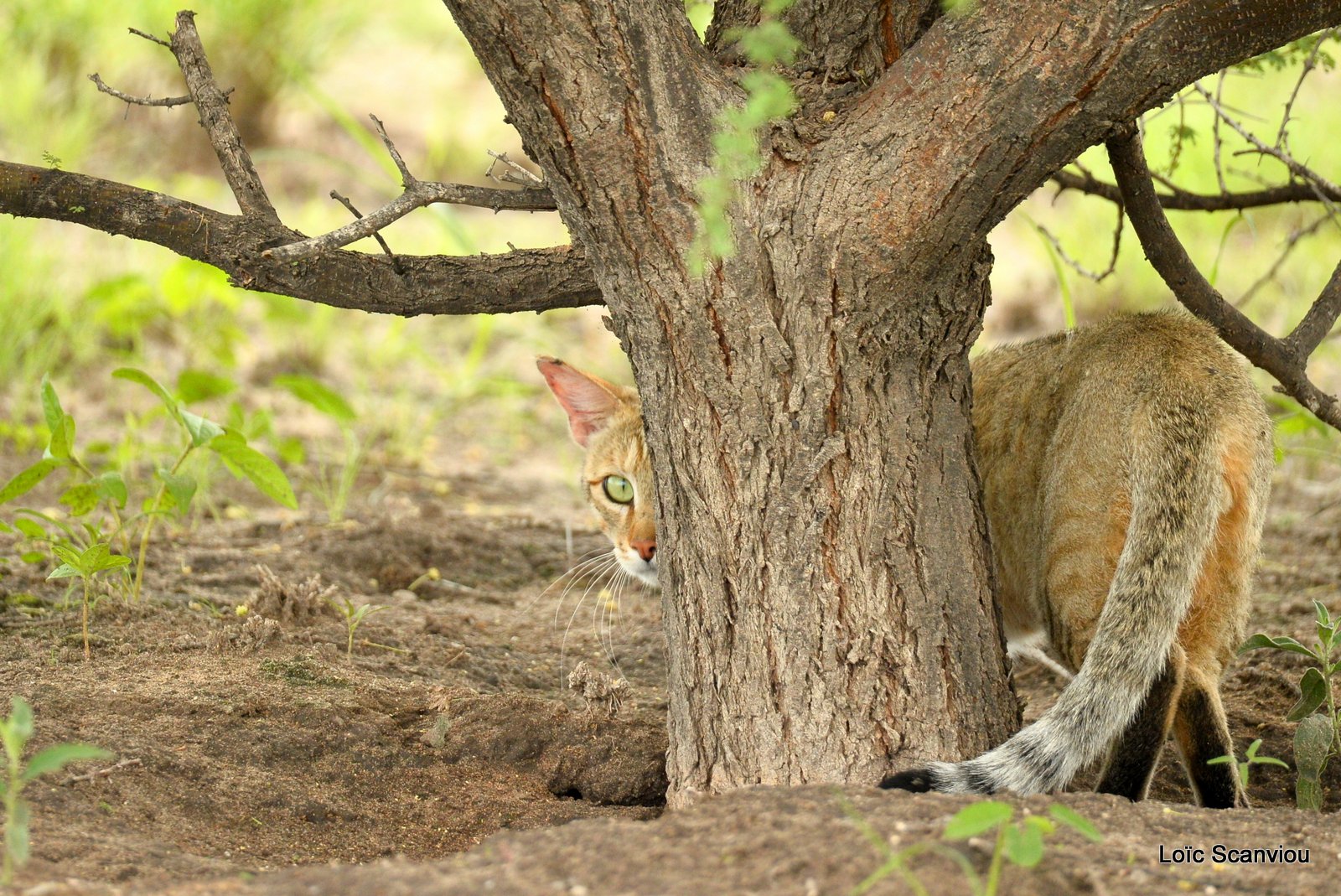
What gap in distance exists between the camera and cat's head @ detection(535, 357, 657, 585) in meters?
3.62

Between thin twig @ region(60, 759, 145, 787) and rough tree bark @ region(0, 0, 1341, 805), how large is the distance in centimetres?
100

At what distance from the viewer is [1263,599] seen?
14.4 ft

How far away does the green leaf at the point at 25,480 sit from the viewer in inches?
122

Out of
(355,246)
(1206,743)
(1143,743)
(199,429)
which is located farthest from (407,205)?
(355,246)

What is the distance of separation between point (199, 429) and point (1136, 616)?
2.31m

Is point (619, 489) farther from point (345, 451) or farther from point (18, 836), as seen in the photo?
point (345, 451)

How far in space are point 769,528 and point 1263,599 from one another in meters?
2.75

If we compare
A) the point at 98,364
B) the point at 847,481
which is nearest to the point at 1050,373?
the point at 847,481

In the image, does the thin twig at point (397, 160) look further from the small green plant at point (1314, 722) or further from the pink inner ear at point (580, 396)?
the small green plant at point (1314, 722)

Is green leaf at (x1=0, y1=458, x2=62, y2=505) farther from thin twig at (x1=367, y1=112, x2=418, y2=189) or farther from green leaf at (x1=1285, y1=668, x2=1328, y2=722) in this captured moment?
green leaf at (x1=1285, y1=668, x2=1328, y2=722)

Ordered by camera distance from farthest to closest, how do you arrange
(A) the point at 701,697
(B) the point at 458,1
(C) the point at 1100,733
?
(A) the point at 701,697
(C) the point at 1100,733
(B) the point at 458,1

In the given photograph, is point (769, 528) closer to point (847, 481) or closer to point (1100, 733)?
point (847, 481)

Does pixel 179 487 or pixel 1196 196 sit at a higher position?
pixel 1196 196

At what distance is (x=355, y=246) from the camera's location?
782cm
